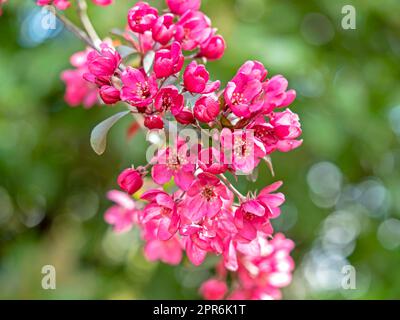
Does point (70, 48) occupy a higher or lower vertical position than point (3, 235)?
higher

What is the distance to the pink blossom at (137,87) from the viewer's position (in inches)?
35.3

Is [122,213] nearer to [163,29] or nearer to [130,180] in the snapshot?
[130,180]

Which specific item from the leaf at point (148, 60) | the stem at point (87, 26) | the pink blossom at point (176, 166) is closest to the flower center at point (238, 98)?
the pink blossom at point (176, 166)

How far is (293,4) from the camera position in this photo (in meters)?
2.73

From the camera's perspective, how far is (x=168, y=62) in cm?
91

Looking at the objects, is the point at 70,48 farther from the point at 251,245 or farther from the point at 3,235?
the point at 251,245

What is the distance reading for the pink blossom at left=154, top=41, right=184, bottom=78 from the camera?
910mm

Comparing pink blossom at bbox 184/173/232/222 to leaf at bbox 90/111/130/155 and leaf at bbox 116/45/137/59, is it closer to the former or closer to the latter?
leaf at bbox 90/111/130/155

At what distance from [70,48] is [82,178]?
86 centimetres

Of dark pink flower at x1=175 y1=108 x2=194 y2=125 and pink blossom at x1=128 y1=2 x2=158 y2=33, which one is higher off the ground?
pink blossom at x1=128 y1=2 x2=158 y2=33

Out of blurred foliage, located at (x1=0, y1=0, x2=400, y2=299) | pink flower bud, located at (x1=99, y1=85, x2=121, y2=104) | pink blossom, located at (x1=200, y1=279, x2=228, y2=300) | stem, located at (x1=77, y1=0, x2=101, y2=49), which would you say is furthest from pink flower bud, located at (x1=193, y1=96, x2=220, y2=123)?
blurred foliage, located at (x1=0, y1=0, x2=400, y2=299)

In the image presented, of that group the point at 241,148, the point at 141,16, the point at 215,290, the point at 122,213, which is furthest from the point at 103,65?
the point at 215,290

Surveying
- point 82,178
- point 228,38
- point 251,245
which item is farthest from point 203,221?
point 82,178

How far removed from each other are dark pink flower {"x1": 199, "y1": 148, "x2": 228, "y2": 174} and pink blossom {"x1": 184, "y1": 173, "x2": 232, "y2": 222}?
0.12 feet
